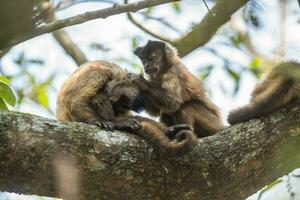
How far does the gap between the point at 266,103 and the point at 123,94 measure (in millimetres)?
1552

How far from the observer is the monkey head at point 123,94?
441cm

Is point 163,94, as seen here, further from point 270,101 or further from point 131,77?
point 270,101

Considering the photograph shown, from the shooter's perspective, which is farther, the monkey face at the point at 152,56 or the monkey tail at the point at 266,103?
the monkey face at the point at 152,56

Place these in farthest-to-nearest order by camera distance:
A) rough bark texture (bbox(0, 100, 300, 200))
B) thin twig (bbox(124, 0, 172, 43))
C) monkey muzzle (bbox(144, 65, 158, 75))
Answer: thin twig (bbox(124, 0, 172, 43)), monkey muzzle (bbox(144, 65, 158, 75)), rough bark texture (bbox(0, 100, 300, 200))

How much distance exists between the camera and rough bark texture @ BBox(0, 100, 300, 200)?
8.89 feet

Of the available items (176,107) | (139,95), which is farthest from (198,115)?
(139,95)

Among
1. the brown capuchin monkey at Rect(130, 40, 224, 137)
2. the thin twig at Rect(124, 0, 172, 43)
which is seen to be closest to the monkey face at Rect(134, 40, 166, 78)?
the brown capuchin monkey at Rect(130, 40, 224, 137)

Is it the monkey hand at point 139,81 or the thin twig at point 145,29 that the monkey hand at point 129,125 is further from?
the thin twig at point 145,29

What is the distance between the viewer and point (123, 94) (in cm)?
442

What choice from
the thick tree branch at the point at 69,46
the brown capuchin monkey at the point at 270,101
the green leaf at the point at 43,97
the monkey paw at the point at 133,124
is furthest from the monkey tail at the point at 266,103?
the green leaf at the point at 43,97

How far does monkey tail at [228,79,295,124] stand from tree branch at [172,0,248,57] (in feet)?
3.09

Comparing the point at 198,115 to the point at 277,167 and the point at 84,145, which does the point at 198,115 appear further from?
the point at 84,145

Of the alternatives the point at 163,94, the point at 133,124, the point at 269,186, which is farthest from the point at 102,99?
the point at 269,186

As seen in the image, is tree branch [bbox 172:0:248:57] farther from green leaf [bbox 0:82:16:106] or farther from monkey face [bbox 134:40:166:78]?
green leaf [bbox 0:82:16:106]
